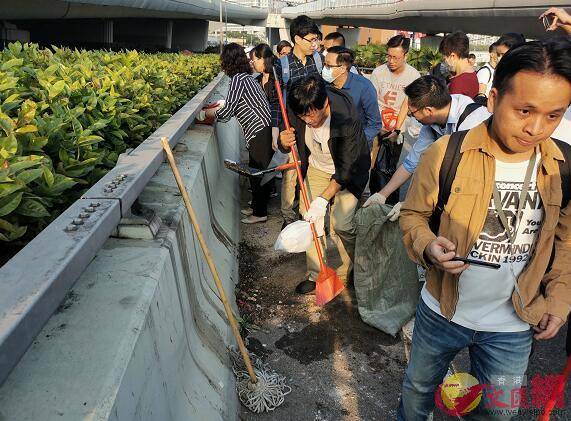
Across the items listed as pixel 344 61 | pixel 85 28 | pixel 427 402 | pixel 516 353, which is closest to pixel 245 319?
pixel 427 402

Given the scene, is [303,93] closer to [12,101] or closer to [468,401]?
[12,101]

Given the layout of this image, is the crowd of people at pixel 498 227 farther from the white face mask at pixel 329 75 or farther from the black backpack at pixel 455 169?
the white face mask at pixel 329 75

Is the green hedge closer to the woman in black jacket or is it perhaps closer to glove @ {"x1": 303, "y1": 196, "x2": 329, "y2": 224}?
the woman in black jacket

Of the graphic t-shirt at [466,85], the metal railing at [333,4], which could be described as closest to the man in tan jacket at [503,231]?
the graphic t-shirt at [466,85]

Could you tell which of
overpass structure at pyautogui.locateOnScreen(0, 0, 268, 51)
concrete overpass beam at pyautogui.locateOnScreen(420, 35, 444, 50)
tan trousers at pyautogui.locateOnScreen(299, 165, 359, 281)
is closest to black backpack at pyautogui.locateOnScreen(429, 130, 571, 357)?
tan trousers at pyautogui.locateOnScreen(299, 165, 359, 281)

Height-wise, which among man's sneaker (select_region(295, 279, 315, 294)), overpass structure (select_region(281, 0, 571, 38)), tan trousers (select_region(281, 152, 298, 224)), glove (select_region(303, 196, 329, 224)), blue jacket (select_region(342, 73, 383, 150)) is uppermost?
overpass structure (select_region(281, 0, 571, 38))

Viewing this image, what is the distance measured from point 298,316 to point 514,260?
7.56 feet

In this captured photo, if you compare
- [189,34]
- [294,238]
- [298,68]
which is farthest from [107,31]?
[294,238]

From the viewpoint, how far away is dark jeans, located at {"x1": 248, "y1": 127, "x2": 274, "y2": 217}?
229 inches

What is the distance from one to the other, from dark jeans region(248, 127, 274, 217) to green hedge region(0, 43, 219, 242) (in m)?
1.09

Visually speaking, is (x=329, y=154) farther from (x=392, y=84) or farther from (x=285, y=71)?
(x=392, y=84)

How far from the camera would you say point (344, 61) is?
5.38 metres

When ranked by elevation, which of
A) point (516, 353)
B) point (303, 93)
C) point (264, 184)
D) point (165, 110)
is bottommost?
point (264, 184)

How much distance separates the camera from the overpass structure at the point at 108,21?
1647 centimetres
